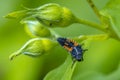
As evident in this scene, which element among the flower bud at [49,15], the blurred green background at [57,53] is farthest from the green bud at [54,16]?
the blurred green background at [57,53]

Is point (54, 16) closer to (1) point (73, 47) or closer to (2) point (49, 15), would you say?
(2) point (49, 15)

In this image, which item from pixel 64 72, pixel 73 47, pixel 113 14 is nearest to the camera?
pixel 113 14

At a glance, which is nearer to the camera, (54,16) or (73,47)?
(54,16)

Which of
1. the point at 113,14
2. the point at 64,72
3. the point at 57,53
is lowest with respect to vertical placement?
the point at 64,72

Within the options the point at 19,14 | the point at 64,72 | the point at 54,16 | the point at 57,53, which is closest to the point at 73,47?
the point at 64,72

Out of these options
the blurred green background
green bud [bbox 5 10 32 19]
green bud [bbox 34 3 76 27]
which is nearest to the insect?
green bud [bbox 34 3 76 27]

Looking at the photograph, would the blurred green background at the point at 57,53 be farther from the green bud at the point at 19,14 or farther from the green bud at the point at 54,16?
the green bud at the point at 19,14

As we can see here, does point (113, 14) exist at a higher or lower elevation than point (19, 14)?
higher
